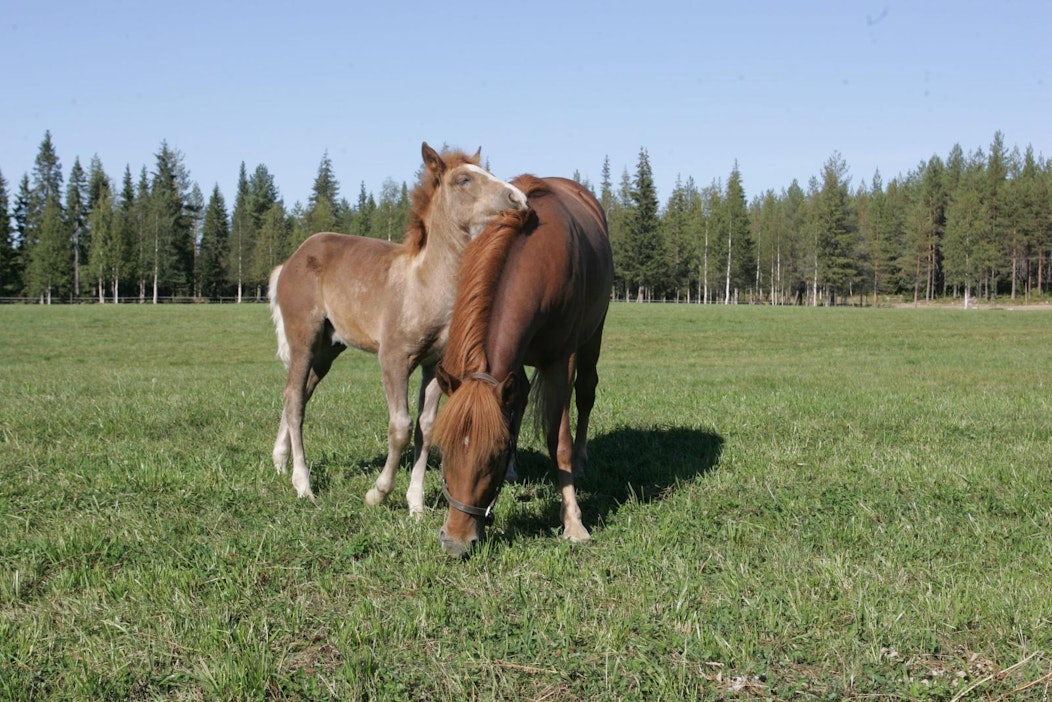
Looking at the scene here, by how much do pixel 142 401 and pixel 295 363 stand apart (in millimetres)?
4018

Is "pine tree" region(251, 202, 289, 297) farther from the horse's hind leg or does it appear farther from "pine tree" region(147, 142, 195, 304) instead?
the horse's hind leg

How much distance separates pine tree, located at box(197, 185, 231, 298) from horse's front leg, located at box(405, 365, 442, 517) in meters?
86.9

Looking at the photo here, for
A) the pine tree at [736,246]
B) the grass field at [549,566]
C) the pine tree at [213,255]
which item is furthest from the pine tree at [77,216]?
the grass field at [549,566]

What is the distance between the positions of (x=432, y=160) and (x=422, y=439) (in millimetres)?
1941

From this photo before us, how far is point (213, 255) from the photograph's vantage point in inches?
3442

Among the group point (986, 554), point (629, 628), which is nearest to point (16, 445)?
point (629, 628)

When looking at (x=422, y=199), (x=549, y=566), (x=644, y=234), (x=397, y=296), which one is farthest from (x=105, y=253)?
(x=549, y=566)

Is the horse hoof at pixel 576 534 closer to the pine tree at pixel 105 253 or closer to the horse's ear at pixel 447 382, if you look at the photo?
the horse's ear at pixel 447 382

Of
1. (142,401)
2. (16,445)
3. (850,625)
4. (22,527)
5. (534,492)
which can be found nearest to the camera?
(850,625)

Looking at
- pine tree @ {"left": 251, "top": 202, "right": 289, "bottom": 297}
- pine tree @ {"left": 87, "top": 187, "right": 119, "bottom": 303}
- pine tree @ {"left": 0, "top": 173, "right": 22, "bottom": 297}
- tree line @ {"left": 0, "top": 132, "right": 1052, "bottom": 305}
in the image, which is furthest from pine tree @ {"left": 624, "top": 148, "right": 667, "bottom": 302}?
pine tree @ {"left": 0, "top": 173, "right": 22, "bottom": 297}

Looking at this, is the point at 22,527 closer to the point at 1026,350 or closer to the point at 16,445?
the point at 16,445

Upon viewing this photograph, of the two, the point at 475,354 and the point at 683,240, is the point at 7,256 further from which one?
the point at 475,354

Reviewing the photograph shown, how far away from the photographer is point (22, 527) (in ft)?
15.7

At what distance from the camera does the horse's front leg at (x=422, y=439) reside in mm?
5512
